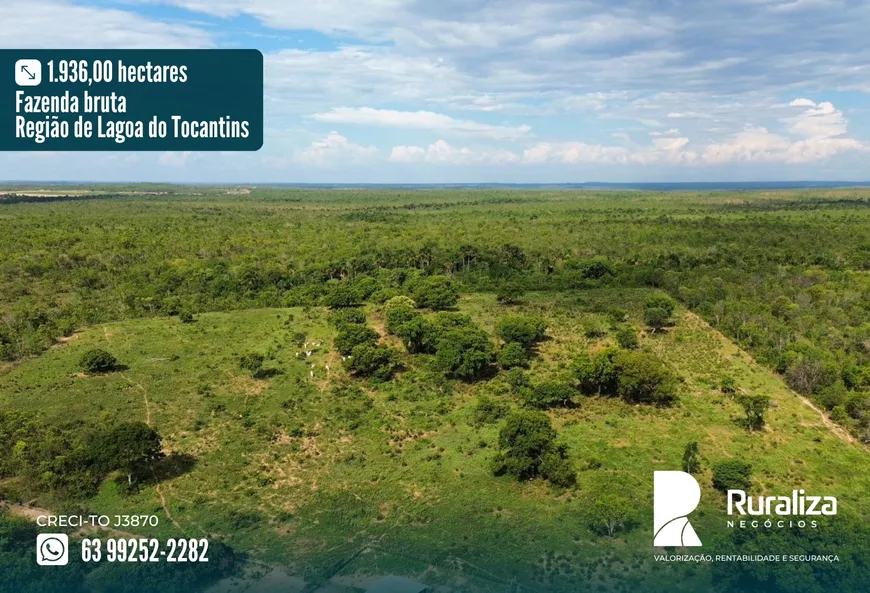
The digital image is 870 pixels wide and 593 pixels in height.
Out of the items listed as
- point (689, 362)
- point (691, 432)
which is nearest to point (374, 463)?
point (691, 432)

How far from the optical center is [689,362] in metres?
50.1

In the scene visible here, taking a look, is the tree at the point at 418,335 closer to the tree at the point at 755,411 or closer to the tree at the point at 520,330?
the tree at the point at 520,330

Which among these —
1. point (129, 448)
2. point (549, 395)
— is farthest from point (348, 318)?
point (129, 448)

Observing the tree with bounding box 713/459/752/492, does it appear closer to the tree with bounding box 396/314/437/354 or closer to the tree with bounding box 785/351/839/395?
the tree with bounding box 785/351/839/395

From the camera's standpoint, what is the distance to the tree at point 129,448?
106 feet

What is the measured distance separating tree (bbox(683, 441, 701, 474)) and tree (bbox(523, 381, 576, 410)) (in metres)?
9.41

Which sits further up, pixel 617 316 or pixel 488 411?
pixel 617 316

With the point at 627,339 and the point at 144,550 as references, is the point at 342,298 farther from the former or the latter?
the point at 144,550

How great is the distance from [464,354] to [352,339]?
375 inches

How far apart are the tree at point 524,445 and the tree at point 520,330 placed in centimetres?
1671

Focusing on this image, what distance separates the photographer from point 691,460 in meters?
33.7

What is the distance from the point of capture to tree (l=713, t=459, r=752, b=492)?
31716 mm

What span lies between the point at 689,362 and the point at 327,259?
2056 inches

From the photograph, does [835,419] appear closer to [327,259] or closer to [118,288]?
[327,259]
